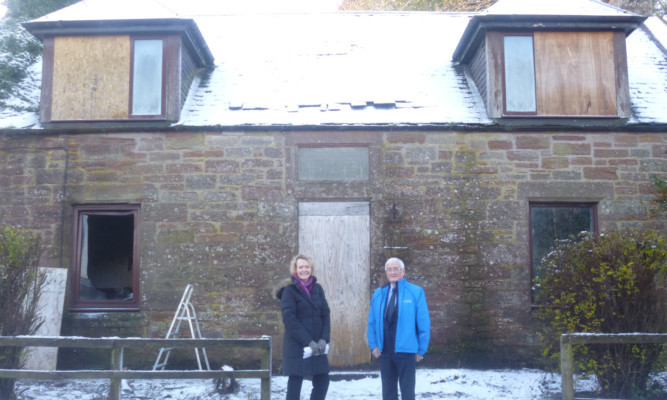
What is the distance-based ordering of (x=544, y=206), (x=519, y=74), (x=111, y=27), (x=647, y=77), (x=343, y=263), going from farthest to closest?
1. (x=647, y=77)
2. (x=519, y=74)
3. (x=111, y=27)
4. (x=544, y=206)
5. (x=343, y=263)

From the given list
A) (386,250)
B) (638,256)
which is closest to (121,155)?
(386,250)

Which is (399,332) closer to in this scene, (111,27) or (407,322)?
(407,322)

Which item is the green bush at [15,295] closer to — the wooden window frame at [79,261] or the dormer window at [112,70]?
the wooden window frame at [79,261]

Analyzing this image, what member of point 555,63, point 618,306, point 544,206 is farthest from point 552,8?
point 618,306

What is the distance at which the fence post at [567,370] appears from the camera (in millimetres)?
5328

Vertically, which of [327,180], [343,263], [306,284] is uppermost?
[327,180]

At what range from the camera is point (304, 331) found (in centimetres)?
518

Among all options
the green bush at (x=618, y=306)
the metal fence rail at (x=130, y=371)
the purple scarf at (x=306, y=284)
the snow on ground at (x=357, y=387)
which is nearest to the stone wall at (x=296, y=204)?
the snow on ground at (x=357, y=387)

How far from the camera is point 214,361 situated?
26.1 feet

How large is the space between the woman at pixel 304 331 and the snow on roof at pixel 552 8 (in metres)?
5.53

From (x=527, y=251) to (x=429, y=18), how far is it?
19.9 ft

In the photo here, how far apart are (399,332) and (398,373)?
1.39 feet

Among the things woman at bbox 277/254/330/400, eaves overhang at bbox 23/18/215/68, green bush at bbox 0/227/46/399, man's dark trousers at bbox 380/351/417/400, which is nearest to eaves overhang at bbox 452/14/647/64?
eaves overhang at bbox 23/18/215/68

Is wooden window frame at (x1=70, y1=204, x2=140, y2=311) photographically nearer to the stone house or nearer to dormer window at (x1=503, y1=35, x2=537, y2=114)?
the stone house
